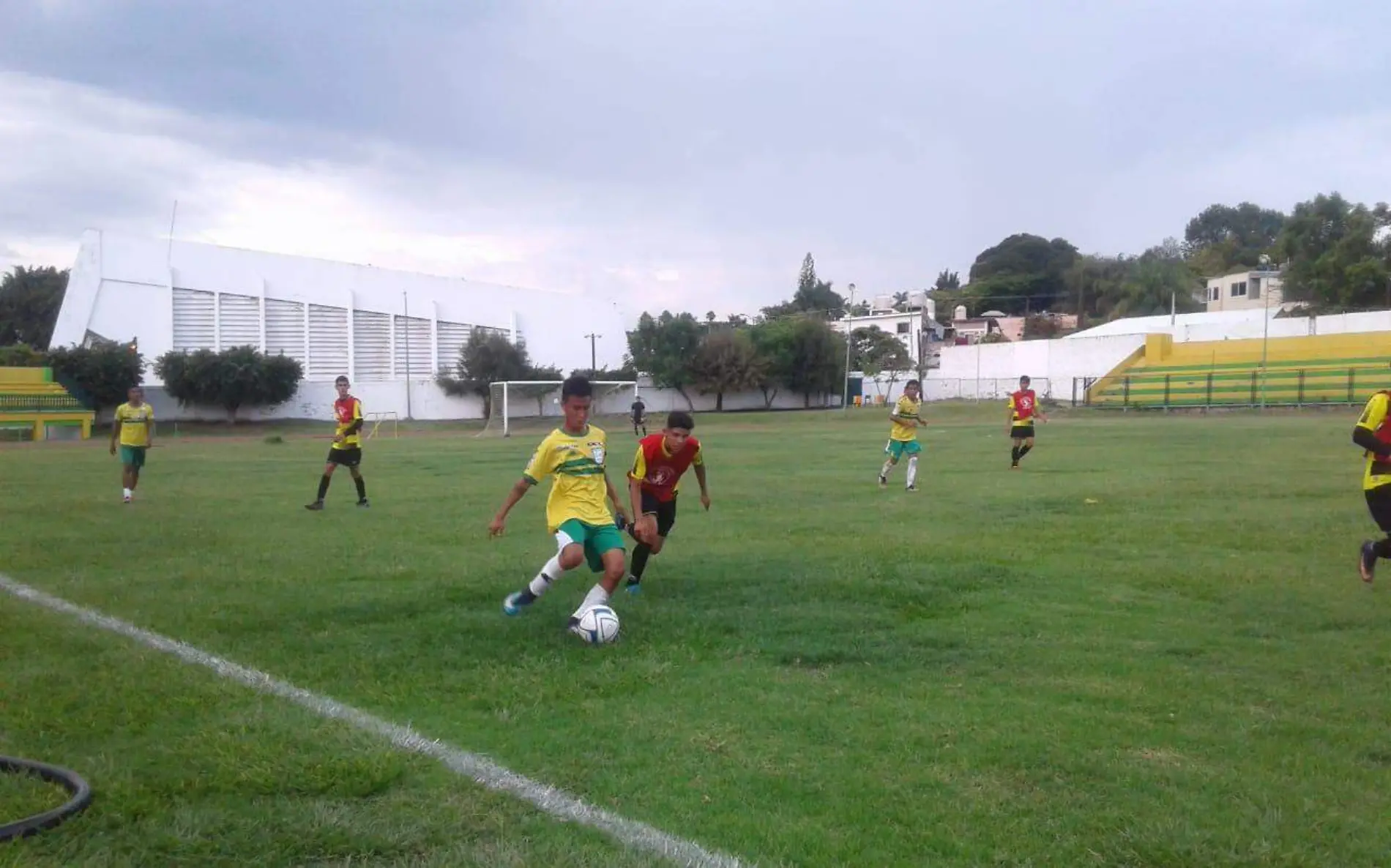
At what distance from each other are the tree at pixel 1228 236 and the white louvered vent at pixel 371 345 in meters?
71.7

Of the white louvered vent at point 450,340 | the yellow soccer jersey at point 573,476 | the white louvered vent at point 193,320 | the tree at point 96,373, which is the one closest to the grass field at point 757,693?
the yellow soccer jersey at point 573,476

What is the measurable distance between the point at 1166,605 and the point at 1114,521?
199 inches

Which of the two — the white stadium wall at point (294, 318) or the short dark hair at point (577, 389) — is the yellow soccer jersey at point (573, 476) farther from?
the white stadium wall at point (294, 318)

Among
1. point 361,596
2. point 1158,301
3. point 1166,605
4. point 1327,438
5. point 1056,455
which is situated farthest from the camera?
point 1158,301

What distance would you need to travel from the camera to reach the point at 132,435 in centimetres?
1717

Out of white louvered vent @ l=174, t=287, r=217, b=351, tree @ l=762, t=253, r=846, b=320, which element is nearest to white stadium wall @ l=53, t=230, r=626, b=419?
white louvered vent @ l=174, t=287, r=217, b=351

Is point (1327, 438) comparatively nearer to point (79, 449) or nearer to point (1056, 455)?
point (1056, 455)

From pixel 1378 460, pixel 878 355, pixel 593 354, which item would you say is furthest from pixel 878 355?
pixel 1378 460

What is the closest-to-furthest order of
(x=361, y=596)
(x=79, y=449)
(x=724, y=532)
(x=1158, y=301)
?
1. (x=361, y=596)
2. (x=724, y=532)
3. (x=79, y=449)
4. (x=1158, y=301)

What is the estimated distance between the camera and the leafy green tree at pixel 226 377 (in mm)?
63438

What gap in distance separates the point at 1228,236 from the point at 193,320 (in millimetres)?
97889

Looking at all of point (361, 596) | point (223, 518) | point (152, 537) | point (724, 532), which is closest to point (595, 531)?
point (361, 596)

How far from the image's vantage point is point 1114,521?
13500 millimetres

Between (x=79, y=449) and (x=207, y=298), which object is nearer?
(x=79, y=449)
